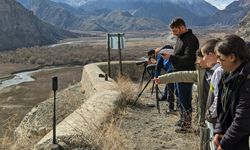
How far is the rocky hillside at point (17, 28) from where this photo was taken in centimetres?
8219

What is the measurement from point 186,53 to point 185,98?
0.61 meters

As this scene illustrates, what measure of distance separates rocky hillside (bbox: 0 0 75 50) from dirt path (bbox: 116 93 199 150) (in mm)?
69240

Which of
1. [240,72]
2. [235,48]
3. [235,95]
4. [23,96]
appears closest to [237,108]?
[235,95]

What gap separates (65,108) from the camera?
11.3 metres

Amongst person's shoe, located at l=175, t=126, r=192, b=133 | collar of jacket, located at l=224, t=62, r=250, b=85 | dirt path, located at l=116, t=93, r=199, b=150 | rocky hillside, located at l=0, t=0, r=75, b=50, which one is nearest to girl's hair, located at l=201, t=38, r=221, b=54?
collar of jacket, located at l=224, t=62, r=250, b=85

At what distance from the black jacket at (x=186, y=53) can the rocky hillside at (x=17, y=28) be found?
7119 cm

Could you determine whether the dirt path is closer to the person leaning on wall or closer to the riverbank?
Result: the person leaning on wall

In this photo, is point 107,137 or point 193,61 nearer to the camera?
point 107,137

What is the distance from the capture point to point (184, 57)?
274 inches

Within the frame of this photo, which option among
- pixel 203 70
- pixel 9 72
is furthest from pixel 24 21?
pixel 203 70

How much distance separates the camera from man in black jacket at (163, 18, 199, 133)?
696 cm

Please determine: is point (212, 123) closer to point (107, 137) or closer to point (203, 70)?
point (203, 70)

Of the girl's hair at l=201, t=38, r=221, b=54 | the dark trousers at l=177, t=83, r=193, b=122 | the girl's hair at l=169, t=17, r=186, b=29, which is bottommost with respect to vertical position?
the dark trousers at l=177, t=83, r=193, b=122

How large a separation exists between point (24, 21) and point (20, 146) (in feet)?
285
